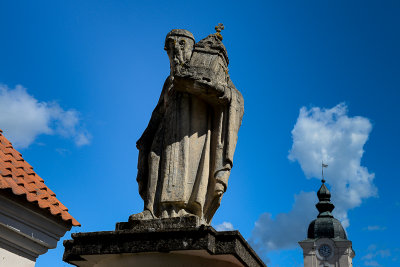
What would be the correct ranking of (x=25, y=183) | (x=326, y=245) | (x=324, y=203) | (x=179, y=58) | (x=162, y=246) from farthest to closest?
(x=324, y=203) → (x=326, y=245) → (x=25, y=183) → (x=179, y=58) → (x=162, y=246)

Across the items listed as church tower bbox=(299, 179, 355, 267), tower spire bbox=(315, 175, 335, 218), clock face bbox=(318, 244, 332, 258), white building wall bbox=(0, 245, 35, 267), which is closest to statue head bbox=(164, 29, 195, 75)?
white building wall bbox=(0, 245, 35, 267)

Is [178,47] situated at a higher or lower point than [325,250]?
lower

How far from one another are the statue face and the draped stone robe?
0.58 feet

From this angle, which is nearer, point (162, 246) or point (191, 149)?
point (162, 246)

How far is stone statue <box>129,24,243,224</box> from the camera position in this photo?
5.34 metres

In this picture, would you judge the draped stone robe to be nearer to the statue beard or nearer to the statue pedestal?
the statue beard

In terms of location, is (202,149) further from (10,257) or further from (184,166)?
(10,257)

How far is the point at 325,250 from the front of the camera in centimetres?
7912

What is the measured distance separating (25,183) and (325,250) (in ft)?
244

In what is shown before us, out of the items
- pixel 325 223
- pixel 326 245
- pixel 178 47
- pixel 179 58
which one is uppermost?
pixel 325 223

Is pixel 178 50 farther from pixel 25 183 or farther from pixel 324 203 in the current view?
pixel 324 203

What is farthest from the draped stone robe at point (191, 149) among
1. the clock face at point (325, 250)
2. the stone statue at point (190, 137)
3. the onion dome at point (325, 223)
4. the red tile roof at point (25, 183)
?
the onion dome at point (325, 223)

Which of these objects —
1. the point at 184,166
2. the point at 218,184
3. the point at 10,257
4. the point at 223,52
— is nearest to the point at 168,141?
the point at 184,166

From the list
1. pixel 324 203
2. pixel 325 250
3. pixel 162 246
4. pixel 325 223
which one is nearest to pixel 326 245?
pixel 325 250
